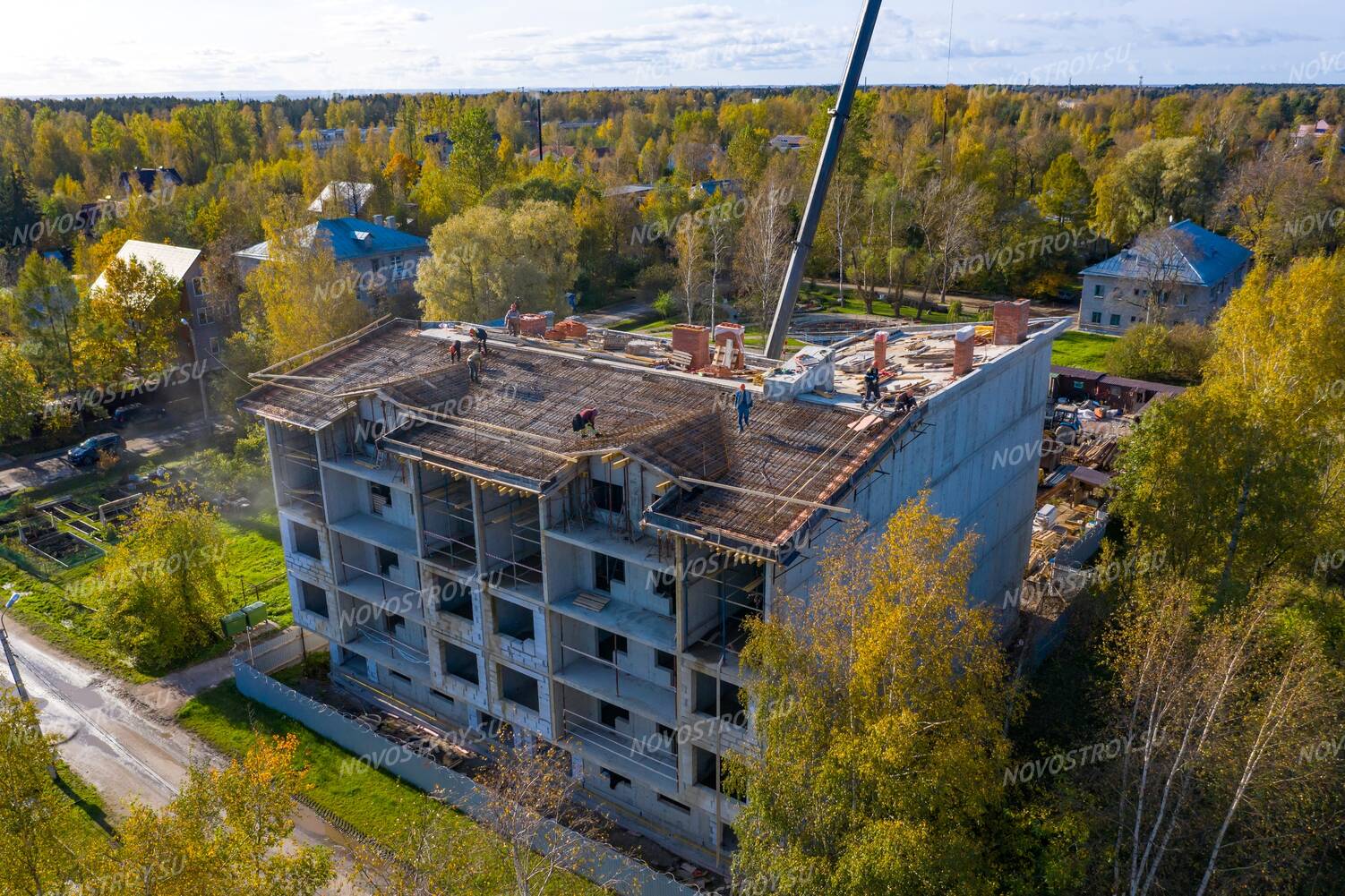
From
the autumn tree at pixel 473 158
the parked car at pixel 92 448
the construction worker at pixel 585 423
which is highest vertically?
the autumn tree at pixel 473 158

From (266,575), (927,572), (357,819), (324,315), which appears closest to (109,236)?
(324,315)

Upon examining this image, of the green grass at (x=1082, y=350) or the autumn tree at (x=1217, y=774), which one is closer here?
the autumn tree at (x=1217, y=774)

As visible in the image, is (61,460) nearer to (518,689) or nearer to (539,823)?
(518,689)

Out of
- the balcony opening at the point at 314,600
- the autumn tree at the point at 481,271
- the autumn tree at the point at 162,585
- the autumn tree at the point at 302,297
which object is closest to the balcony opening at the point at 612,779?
the balcony opening at the point at 314,600

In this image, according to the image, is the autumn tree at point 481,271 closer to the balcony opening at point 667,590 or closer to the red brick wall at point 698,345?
the red brick wall at point 698,345

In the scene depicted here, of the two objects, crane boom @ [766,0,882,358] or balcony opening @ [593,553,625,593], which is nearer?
balcony opening @ [593,553,625,593]

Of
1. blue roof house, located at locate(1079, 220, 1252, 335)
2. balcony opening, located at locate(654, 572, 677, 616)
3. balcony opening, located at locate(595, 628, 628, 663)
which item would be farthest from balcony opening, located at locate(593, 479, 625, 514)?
blue roof house, located at locate(1079, 220, 1252, 335)

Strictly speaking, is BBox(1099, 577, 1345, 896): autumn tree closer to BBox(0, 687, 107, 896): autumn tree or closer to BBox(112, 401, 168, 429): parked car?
BBox(0, 687, 107, 896): autumn tree
